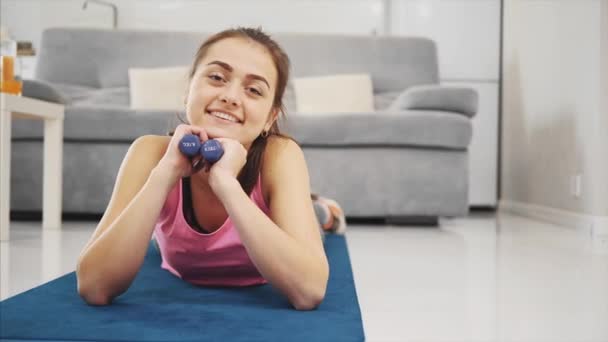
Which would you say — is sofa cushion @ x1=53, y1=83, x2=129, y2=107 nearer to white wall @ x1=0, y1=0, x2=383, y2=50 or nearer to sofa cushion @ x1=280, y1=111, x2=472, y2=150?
sofa cushion @ x1=280, y1=111, x2=472, y2=150

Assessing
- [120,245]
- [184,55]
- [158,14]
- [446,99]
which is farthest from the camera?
[158,14]

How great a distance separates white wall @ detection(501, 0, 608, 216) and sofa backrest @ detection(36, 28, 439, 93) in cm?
53

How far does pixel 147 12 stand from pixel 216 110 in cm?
384

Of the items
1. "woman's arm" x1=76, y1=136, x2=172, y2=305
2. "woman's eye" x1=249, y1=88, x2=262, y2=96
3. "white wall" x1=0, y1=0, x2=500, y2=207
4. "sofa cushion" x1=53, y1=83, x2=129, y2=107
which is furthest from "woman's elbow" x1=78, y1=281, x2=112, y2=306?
"white wall" x1=0, y1=0, x2=500, y2=207

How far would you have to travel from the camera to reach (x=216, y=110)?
0.97 m

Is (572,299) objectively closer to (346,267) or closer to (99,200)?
(346,267)

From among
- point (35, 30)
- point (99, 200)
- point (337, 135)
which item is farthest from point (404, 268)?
point (35, 30)

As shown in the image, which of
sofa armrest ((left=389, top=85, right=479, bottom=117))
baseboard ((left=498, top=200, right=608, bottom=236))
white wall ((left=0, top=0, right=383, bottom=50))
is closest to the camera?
baseboard ((left=498, top=200, right=608, bottom=236))

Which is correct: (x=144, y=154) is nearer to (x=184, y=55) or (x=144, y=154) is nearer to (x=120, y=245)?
(x=120, y=245)

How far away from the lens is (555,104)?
2811 millimetres

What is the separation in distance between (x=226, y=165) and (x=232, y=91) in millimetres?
149

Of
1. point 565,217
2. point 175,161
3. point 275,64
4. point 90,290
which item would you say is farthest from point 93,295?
point 565,217

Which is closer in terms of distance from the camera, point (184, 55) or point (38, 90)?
point (38, 90)

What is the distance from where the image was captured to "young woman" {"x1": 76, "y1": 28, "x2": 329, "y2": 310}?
2.79 feet
